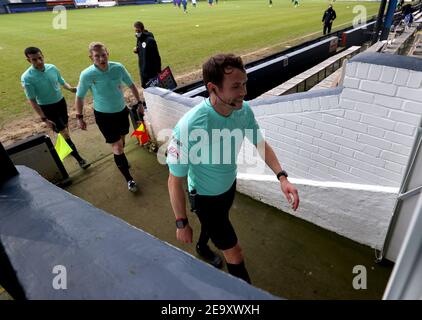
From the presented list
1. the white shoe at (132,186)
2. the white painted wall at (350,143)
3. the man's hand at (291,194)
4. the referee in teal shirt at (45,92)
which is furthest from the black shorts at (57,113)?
the man's hand at (291,194)

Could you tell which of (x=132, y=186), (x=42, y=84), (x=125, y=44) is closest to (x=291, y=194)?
(x=132, y=186)

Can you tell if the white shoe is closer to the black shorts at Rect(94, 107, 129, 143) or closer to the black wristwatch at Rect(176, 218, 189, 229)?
the black shorts at Rect(94, 107, 129, 143)

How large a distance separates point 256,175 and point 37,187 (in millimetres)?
2821

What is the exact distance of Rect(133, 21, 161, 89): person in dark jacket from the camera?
662 cm

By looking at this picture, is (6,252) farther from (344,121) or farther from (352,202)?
(352,202)

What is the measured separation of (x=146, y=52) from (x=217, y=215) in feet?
18.1

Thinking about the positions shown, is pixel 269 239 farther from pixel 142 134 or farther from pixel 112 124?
pixel 142 134

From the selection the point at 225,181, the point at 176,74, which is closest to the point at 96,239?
the point at 225,181

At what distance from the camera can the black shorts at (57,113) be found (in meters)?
4.88

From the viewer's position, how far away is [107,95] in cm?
410

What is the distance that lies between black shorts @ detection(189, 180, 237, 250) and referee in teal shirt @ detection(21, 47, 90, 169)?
142 inches

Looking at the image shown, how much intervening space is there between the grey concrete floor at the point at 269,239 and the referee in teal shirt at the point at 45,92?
906 mm
